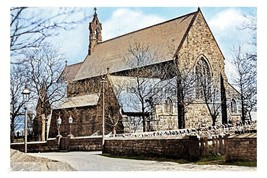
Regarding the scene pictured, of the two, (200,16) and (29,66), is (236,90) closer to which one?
(200,16)

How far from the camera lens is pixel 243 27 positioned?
4938 millimetres

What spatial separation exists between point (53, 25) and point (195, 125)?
170cm

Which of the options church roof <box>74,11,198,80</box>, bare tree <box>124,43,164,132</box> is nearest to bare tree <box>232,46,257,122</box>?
church roof <box>74,11,198,80</box>

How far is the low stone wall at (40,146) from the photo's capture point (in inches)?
189

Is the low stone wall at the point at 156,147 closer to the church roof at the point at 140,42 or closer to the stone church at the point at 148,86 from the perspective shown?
the stone church at the point at 148,86

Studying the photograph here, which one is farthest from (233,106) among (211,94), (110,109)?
(110,109)

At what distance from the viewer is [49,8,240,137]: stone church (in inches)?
205

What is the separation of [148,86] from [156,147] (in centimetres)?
75

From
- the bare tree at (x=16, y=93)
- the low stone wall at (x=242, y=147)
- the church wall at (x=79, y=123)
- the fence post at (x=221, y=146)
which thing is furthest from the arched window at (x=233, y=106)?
the bare tree at (x=16, y=93)

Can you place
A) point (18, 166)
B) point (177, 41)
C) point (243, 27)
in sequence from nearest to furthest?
1. point (18, 166)
2. point (243, 27)
3. point (177, 41)

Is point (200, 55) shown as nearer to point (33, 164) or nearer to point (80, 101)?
point (80, 101)

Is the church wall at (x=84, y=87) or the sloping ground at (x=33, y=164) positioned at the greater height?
the church wall at (x=84, y=87)

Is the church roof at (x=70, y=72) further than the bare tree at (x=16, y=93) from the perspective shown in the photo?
Yes
